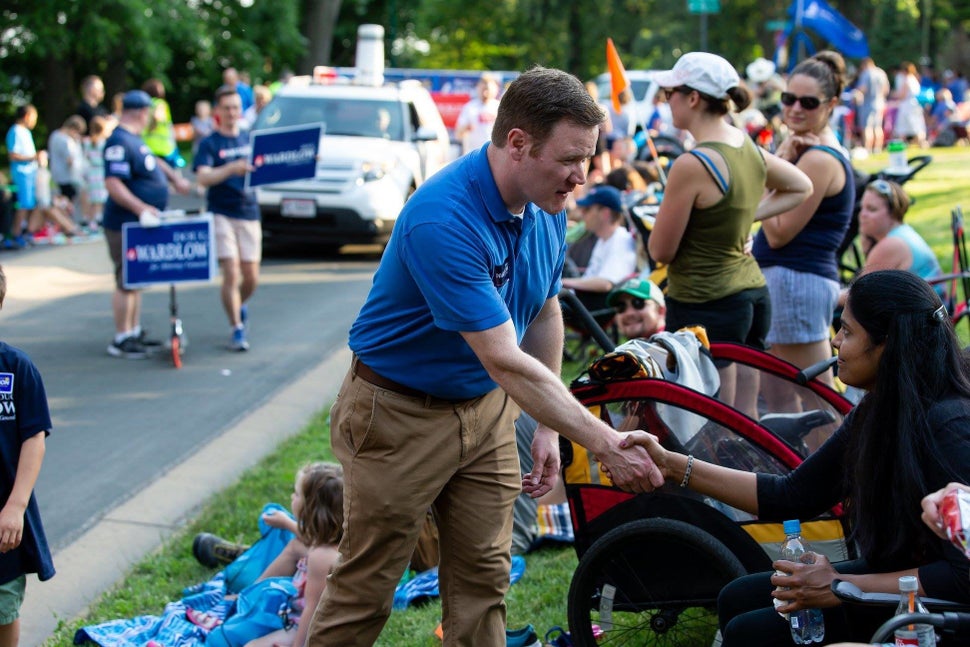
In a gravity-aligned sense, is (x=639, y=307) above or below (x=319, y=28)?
below

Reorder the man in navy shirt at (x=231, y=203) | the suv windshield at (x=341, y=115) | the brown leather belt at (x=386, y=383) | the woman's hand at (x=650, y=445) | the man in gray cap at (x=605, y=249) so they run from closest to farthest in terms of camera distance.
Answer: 1. the brown leather belt at (x=386, y=383)
2. the woman's hand at (x=650, y=445)
3. the man in gray cap at (x=605, y=249)
4. the man in navy shirt at (x=231, y=203)
5. the suv windshield at (x=341, y=115)

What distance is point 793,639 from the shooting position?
3.28 metres

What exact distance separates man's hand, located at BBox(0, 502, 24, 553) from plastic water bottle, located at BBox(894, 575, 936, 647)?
105 inches

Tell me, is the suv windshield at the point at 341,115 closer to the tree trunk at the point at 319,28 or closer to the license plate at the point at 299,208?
the license plate at the point at 299,208

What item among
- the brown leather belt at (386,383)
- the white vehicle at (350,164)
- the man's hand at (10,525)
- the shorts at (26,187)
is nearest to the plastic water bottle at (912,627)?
the brown leather belt at (386,383)

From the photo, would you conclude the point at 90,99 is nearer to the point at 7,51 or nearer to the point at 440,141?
the point at 440,141

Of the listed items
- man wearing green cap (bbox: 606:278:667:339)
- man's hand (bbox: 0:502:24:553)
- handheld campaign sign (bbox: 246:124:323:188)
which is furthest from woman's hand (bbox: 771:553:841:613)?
handheld campaign sign (bbox: 246:124:323:188)

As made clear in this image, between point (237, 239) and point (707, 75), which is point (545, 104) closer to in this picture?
point (707, 75)

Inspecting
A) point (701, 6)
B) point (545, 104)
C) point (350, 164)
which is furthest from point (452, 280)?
point (701, 6)

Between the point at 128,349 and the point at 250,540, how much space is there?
15.3 ft

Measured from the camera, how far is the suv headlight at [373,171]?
47.1 feet

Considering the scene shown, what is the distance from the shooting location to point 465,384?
345 centimetres

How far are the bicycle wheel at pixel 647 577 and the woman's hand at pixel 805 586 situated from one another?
2.41 feet

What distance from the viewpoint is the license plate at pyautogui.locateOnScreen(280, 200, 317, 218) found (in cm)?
1429
